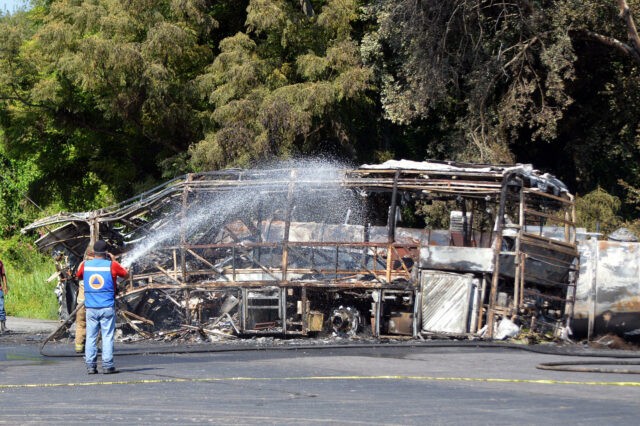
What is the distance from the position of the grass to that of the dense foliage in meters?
5.33

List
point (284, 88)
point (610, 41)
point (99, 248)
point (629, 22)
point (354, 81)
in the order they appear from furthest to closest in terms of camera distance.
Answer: point (284, 88)
point (354, 81)
point (610, 41)
point (629, 22)
point (99, 248)

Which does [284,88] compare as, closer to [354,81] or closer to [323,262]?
[354,81]

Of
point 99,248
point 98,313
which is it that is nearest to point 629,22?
point 99,248

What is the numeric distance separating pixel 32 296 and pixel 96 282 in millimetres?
21279

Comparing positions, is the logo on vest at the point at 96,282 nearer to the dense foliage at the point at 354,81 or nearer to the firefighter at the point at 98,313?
the firefighter at the point at 98,313

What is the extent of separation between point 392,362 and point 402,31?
16.0 m

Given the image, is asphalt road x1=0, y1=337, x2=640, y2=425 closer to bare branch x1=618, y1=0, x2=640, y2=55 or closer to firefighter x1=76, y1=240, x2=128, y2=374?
firefighter x1=76, y1=240, x2=128, y2=374

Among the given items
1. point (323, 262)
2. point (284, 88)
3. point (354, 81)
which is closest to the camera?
point (323, 262)

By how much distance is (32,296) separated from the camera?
103ft

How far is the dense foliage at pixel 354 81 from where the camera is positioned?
2612 centimetres

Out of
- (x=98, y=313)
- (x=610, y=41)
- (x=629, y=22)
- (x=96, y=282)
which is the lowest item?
(x=98, y=313)

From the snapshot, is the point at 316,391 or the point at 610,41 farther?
the point at 610,41

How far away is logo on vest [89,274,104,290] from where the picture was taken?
464 inches

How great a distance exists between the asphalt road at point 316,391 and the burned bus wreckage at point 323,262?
3111 mm
